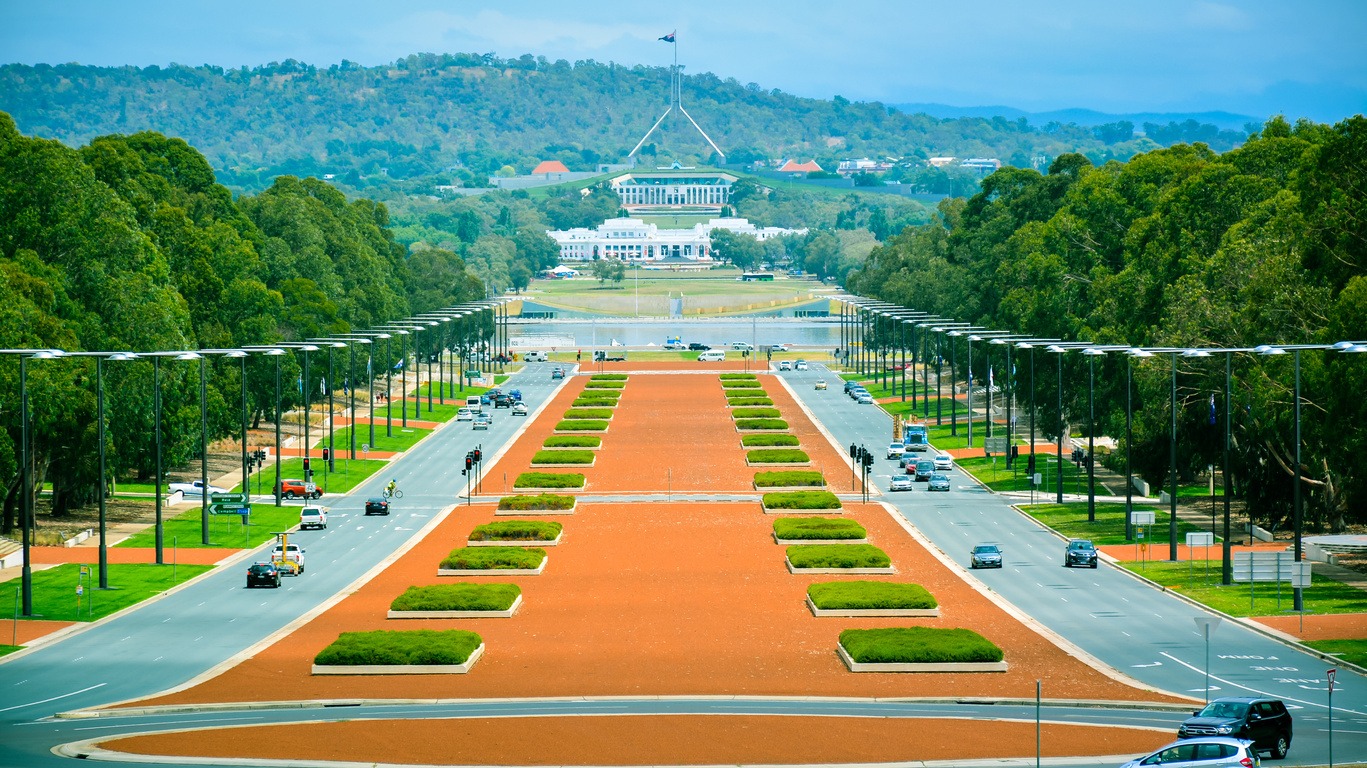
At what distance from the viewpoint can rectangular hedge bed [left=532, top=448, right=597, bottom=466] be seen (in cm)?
12231

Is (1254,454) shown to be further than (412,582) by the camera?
Yes

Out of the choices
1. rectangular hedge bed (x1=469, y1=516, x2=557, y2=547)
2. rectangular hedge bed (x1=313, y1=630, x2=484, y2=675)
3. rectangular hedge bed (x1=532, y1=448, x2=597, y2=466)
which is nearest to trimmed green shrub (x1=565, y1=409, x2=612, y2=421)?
rectangular hedge bed (x1=532, y1=448, x2=597, y2=466)

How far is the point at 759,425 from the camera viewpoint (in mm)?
144250

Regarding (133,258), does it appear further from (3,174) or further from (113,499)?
(113,499)

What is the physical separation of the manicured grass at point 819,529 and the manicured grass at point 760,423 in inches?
1976

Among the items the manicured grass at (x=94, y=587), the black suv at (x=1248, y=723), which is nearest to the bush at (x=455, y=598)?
the manicured grass at (x=94, y=587)

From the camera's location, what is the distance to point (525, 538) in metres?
91.1

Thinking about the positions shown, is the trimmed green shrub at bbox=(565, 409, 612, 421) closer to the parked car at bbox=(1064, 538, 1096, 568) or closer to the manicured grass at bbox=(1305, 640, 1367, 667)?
the parked car at bbox=(1064, 538, 1096, 568)

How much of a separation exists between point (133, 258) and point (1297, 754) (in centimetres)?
7204

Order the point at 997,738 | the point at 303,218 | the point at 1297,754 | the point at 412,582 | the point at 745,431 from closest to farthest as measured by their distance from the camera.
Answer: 1. the point at 1297,754
2. the point at 997,738
3. the point at 412,582
4. the point at 745,431
5. the point at 303,218

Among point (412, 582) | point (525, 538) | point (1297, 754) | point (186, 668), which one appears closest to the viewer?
point (1297, 754)

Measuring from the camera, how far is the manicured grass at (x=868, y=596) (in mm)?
71787

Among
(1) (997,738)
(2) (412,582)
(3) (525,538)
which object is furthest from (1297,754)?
(3) (525,538)

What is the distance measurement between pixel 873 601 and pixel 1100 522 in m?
30.6
